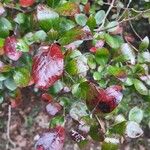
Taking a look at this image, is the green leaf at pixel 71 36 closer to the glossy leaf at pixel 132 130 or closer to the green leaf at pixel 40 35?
the green leaf at pixel 40 35

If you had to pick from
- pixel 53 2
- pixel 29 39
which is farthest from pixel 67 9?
pixel 29 39

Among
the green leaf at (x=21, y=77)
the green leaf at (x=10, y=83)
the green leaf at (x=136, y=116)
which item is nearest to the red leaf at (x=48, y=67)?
the green leaf at (x=21, y=77)

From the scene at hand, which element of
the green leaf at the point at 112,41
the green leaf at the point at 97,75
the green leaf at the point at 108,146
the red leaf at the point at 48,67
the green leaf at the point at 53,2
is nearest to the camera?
the red leaf at the point at 48,67

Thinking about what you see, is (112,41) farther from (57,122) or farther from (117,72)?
(57,122)

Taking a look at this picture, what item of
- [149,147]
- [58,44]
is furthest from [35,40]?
[149,147]

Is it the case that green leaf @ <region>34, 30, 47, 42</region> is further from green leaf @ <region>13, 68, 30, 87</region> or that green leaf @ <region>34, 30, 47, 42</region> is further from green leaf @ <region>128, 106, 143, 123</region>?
green leaf @ <region>128, 106, 143, 123</region>
